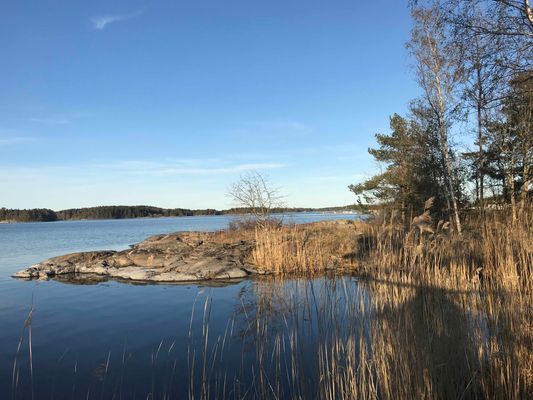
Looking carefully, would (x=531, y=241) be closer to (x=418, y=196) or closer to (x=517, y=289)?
(x=517, y=289)

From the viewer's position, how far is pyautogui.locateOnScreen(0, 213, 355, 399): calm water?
4.85 meters

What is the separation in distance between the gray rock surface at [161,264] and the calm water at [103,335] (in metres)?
1.10

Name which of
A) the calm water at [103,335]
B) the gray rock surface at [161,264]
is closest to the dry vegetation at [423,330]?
the calm water at [103,335]

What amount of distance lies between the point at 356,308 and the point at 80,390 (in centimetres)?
347

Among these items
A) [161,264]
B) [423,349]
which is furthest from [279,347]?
[161,264]

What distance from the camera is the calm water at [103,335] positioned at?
191 inches

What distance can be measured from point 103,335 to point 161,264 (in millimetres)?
7274

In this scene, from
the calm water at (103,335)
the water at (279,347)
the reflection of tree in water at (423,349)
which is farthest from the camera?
the calm water at (103,335)

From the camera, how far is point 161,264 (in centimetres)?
1410

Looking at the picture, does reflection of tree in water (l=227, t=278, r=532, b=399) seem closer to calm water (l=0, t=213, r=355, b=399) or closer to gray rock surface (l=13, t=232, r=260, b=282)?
calm water (l=0, t=213, r=355, b=399)

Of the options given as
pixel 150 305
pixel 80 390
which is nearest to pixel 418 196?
pixel 150 305

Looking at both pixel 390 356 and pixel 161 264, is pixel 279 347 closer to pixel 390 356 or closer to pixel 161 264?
pixel 390 356

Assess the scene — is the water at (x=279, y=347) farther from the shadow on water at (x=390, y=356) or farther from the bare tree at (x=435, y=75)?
the bare tree at (x=435, y=75)

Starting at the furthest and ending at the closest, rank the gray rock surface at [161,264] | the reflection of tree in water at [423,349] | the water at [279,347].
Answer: the gray rock surface at [161,264]
the water at [279,347]
the reflection of tree in water at [423,349]
